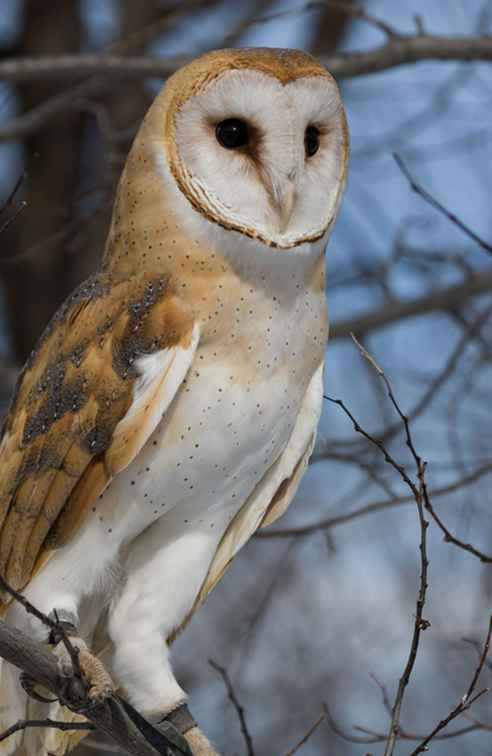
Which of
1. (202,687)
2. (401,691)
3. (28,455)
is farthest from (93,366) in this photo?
(202,687)

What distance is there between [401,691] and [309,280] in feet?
3.45

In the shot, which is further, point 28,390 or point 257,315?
point 28,390

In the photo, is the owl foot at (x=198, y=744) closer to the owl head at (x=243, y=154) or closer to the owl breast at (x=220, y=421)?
the owl breast at (x=220, y=421)

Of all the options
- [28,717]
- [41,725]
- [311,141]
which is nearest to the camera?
[41,725]

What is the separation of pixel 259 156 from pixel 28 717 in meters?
1.48

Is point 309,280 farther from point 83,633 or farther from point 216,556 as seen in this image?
point 83,633

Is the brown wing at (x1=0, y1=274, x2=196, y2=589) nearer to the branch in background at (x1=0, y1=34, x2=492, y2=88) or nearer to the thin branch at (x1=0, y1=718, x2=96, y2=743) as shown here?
the thin branch at (x1=0, y1=718, x2=96, y2=743)

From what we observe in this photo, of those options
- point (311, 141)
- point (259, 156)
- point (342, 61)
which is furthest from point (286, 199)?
point (342, 61)

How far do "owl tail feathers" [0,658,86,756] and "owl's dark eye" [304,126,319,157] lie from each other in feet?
4.75

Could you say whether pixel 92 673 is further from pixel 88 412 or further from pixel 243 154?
pixel 243 154

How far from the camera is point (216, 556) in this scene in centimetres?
332

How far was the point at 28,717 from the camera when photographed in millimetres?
3266

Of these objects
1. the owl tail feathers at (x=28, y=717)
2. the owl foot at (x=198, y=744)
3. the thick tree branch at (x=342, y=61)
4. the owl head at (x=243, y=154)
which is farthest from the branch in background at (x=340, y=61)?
the owl foot at (x=198, y=744)

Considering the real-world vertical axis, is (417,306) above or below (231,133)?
above
